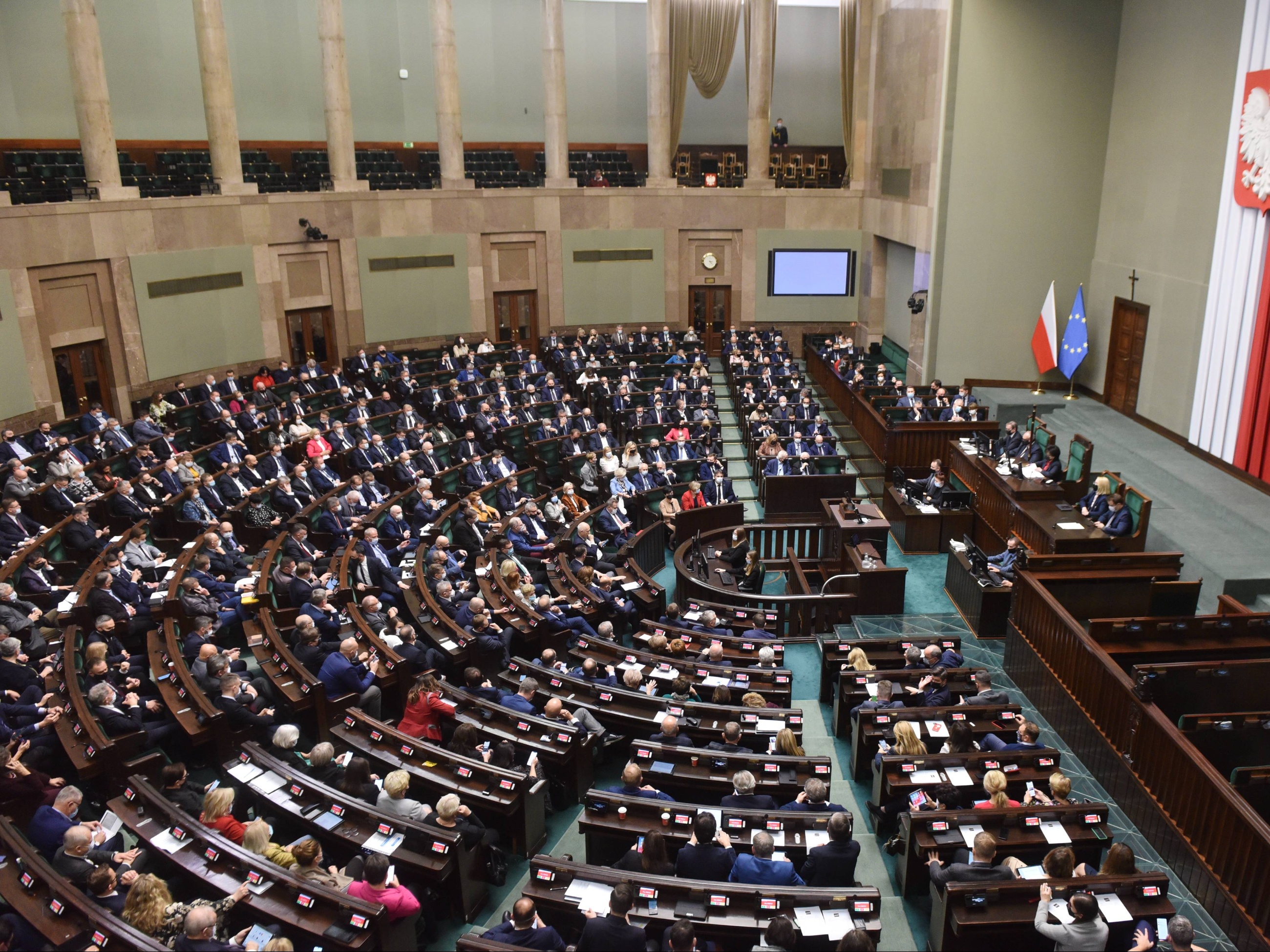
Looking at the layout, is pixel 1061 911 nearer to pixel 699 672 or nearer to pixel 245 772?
pixel 699 672

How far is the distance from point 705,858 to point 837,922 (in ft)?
2.77

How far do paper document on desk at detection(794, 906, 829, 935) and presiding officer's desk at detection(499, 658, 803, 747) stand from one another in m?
2.04

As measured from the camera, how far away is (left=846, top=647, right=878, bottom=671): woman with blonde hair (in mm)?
8562

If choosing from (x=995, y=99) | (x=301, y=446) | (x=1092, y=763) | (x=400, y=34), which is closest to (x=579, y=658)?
(x=1092, y=763)

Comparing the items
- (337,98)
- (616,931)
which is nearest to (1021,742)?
(616,931)

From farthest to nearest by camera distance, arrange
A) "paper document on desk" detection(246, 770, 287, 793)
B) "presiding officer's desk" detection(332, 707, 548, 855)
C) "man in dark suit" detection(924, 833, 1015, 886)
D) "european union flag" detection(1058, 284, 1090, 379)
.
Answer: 1. "european union flag" detection(1058, 284, 1090, 379)
2. "presiding officer's desk" detection(332, 707, 548, 855)
3. "paper document on desk" detection(246, 770, 287, 793)
4. "man in dark suit" detection(924, 833, 1015, 886)

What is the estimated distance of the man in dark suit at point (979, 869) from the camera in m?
5.67

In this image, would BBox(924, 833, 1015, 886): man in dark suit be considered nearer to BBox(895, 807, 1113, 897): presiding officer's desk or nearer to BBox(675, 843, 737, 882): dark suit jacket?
BBox(895, 807, 1113, 897): presiding officer's desk

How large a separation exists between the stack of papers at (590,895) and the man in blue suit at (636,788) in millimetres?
903

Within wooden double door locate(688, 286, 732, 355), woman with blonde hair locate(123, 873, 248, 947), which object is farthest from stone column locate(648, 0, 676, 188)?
woman with blonde hair locate(123, 873, 248, 947)

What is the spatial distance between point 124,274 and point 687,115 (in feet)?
51.3

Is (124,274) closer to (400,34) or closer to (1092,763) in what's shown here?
(400,34)

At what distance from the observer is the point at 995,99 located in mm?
17391

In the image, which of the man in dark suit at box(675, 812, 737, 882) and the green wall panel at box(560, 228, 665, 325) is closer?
the man in dark suit at box(675, 812, 737, 882)
